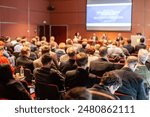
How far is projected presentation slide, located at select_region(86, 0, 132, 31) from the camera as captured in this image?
49.9ft

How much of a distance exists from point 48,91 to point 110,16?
12.4 meters

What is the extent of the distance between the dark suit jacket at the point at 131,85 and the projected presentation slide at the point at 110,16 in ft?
39.9

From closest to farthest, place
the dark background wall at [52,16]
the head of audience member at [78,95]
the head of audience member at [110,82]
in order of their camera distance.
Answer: the head of audience member at [78,95]
the head of audience member at [110,82]
the dark background wall at [52,16]

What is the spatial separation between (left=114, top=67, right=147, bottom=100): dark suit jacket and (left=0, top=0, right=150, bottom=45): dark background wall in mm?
10726

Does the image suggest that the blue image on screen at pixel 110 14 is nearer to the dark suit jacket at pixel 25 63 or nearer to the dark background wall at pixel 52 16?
the dark background wall at pixel 52 16

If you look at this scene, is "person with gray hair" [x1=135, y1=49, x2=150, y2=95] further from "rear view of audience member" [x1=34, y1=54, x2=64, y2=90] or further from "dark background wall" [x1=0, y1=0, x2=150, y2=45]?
"dark background wall" [x1=0, y1=0, x2=150, y2=45]

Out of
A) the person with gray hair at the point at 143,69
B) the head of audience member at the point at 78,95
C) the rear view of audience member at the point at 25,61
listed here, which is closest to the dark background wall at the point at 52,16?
the rear view of audience member at the point at 25,61

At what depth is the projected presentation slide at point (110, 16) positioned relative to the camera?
1520 cm

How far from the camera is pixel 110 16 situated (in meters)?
15.5

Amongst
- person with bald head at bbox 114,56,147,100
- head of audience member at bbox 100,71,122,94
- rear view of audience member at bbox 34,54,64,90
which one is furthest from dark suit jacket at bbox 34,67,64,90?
head of audience member at bbox 100,71,122,94

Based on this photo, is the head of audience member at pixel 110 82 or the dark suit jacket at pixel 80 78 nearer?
the head of audience member at pixel 110 82

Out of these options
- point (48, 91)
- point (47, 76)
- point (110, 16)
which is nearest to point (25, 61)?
point (47, 76)

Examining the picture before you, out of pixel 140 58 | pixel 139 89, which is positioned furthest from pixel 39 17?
pixel 139 89

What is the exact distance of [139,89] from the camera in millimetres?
3387
